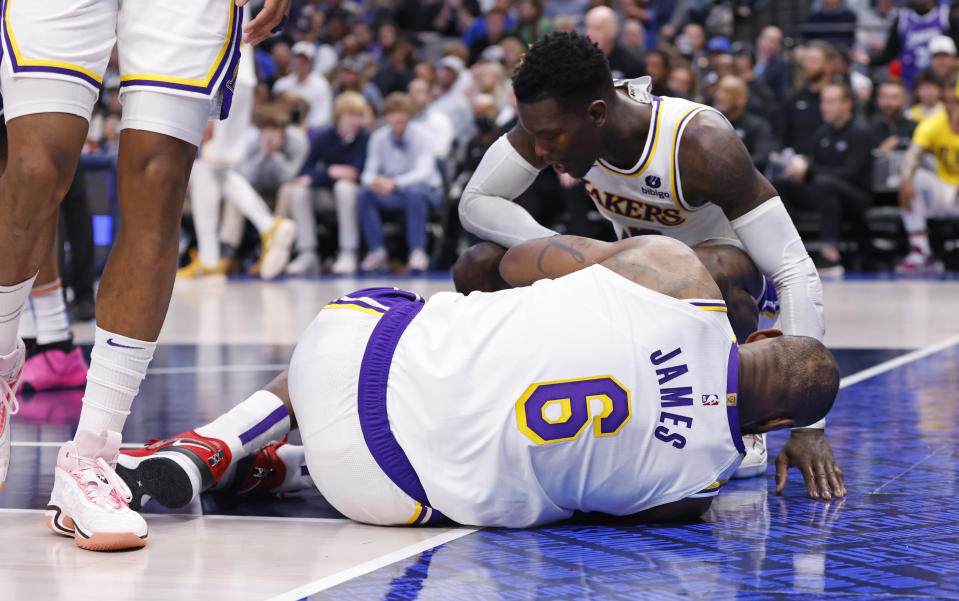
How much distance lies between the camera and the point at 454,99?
36.8 feet

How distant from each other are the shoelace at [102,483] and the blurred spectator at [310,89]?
32.0 feet

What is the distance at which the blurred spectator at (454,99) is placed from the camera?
11.1 meters

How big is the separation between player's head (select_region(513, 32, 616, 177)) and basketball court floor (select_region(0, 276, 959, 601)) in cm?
86

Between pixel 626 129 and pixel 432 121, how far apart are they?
7847mm

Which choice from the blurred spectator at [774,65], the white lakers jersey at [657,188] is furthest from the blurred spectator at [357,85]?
the white lakers jersey at [657,188]

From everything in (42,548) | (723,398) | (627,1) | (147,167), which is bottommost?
(42,548)

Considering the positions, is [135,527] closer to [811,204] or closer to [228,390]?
[228,390]

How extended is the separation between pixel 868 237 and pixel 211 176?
5.15 metres

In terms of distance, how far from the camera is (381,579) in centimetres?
206

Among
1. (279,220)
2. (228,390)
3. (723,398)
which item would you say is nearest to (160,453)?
(723,398)

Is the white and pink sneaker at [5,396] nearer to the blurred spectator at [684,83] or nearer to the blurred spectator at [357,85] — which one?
the blurred spectator at [684,83]

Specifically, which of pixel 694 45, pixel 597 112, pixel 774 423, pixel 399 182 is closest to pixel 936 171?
pixel 694 45

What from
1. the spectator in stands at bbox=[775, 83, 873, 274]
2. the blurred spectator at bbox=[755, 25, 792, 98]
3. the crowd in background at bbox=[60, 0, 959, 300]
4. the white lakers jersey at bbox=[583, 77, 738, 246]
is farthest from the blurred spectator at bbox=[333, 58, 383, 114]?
the white lakers jersey at bbox=[583, 77, 738, 246]

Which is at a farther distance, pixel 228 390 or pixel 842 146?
pixel 842 146
